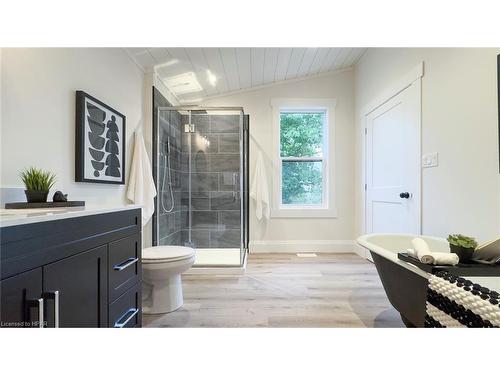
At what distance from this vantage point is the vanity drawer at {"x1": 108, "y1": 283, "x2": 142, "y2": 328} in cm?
115

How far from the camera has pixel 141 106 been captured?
274 centimetres

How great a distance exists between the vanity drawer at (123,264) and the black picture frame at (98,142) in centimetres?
73

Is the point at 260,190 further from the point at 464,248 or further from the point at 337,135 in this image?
the point at 464,248

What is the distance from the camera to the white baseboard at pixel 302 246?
372 centimetres

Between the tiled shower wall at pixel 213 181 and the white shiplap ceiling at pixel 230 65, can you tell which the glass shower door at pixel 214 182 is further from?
the white shiplap ceiling at pixel 230 65

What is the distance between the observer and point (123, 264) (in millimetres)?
1246

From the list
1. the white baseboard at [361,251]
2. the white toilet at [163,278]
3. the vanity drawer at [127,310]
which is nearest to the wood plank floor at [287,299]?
the white toilet at [163,278]

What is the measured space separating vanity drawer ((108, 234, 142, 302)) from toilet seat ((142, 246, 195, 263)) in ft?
1.24

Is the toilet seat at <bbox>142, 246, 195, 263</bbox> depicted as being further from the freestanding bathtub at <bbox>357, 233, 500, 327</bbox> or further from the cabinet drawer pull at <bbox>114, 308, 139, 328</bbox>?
the freestanding bathtub at <bbox>357, 233, 500, 327</bbox>

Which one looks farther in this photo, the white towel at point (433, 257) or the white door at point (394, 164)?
the white door at point (394, 164)

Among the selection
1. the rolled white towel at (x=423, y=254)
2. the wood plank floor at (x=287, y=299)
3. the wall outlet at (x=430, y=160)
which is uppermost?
the wall outlet at (x=430, y=160)

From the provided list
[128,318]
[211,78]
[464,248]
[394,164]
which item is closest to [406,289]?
[464,248]
